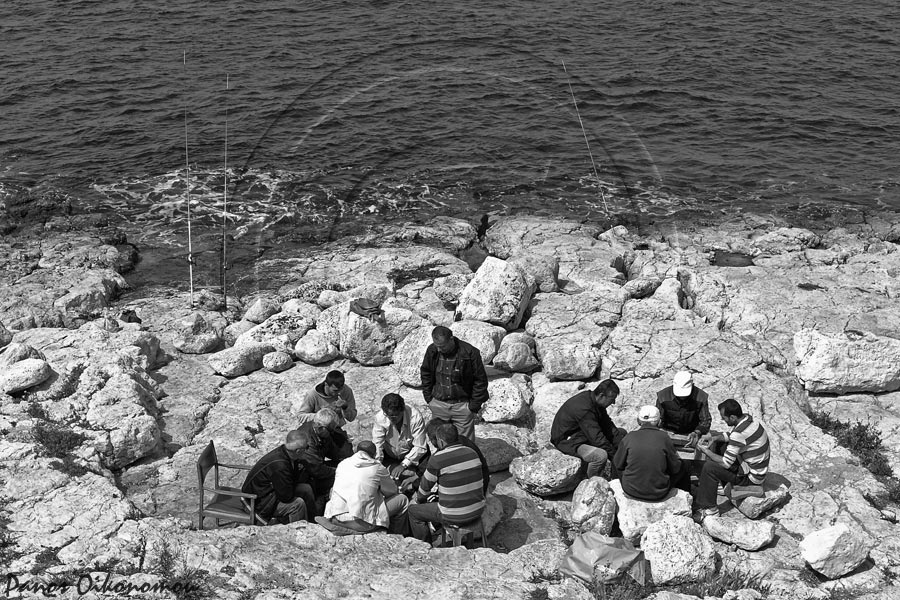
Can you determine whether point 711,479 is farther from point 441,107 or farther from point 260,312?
point 441,107

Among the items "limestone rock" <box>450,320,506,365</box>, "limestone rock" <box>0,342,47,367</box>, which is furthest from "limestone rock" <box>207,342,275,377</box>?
"limestone rock" <box>450,320,506,365</box>

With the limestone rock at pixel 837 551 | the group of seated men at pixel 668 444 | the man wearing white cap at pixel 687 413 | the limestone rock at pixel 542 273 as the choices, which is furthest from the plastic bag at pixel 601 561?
the limestone rock at pixel 542 273

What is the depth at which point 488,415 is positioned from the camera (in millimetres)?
10797

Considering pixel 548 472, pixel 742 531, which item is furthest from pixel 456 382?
pixel 742 531

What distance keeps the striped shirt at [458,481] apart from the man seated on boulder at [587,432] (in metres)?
1.59

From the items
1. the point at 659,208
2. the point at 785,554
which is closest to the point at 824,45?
the point at 659,208

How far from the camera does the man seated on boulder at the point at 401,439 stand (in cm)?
939

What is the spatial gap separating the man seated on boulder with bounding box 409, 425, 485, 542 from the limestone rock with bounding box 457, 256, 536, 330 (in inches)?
162

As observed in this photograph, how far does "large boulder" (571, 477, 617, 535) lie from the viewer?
8828 mm

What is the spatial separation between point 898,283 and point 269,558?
1258cm

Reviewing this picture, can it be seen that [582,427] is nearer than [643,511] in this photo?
No

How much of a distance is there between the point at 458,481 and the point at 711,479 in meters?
2.95

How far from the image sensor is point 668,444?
8.80 metres

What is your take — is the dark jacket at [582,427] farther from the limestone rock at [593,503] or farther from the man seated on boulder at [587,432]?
the limestone rock at [593,503]
